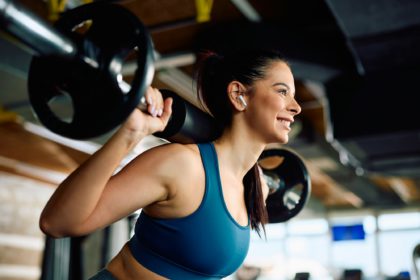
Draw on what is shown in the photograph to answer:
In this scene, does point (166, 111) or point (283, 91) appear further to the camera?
point (283, 91)

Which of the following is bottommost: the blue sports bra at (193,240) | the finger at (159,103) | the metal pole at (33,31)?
the blue sports bra at (193,240)

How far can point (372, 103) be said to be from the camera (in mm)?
3512

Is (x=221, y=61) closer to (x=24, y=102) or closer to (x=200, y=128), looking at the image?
(x=200, y=128)

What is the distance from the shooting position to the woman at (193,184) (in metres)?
0.96

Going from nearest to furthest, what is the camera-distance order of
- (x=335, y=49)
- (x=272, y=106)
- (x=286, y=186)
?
(x=272, y=106), (x=286, y=186), (x=335, y=49)

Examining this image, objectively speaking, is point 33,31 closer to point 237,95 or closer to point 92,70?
point 92,70

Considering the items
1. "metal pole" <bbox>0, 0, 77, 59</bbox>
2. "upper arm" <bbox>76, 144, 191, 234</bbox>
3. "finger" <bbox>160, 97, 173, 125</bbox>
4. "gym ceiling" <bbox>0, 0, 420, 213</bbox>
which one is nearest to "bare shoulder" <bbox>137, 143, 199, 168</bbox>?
"upper arm" <bbox>76, 144, 191, 234</bbox>

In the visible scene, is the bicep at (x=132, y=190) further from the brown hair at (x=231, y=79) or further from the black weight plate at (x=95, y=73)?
the brown hair at (x=231, y=79)

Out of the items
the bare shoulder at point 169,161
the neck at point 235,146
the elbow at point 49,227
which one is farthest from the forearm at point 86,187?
the neck at point 235,146

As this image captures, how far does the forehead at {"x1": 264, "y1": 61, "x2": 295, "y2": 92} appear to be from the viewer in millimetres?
1338

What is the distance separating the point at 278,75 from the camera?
134 cm

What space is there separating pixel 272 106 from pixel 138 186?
0.43m

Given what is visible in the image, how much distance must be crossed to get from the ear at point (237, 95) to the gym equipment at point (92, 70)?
1.68ft

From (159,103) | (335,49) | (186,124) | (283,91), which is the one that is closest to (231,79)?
(283,91)
